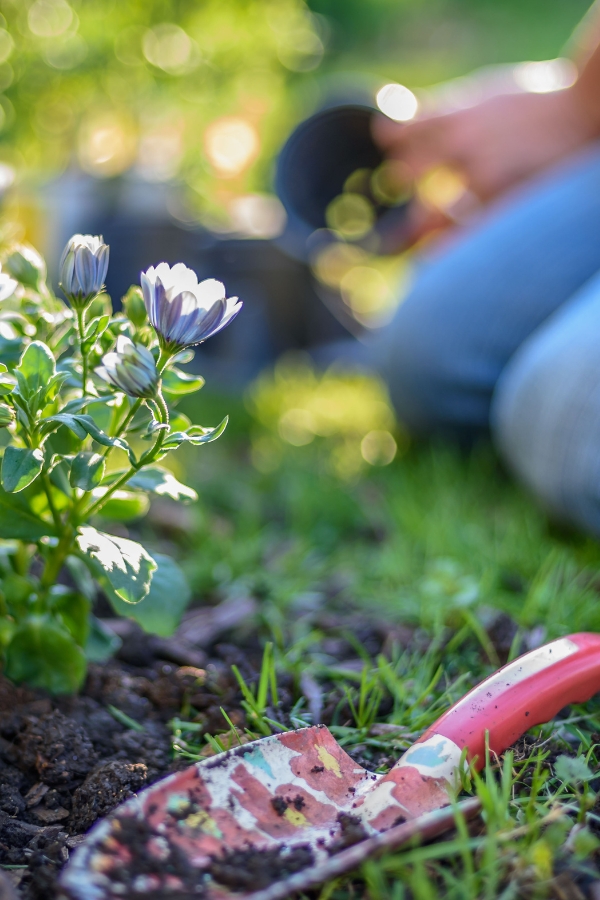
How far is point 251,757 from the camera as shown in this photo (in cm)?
68

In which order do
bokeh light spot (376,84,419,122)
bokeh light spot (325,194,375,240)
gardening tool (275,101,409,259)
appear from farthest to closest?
bokeh light spot (325,194,375,240)
gardening tool (275,101,409,259)
bokeh light spot (376,84,419,122)

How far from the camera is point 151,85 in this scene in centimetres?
322

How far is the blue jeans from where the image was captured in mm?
1169

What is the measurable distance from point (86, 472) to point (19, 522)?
11 cm

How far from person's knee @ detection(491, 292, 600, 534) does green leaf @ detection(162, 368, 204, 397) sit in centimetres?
56

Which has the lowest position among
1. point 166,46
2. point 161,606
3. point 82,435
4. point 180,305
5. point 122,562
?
point 161,606

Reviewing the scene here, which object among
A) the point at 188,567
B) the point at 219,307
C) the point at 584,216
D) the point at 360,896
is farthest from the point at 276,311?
the point at 360,896

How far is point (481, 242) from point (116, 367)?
1242 millimetres

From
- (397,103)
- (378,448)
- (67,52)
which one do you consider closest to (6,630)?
(378,448)

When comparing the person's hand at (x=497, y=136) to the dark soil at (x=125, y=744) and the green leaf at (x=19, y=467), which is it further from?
the green leaf at (x=19, y=467)

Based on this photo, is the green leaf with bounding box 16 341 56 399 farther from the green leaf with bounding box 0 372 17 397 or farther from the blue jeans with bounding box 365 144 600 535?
the blue jeans with bounding box 365 144 600 535

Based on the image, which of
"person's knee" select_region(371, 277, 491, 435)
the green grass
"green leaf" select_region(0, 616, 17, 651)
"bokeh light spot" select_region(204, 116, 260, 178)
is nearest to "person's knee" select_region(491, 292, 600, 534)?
the green grass

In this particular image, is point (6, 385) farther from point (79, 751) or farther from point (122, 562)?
point (79, 751)

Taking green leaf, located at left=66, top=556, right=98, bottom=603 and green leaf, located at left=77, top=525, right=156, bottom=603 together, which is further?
green leaf, located at left=66, top=556, right=98, bottom=603
